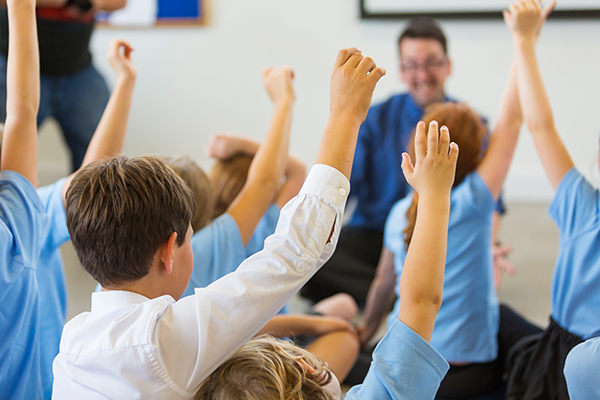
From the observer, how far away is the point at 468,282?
128 cm

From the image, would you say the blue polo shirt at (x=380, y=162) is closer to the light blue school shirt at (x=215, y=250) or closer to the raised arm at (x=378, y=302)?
the raised arm at (x=378, y=302)

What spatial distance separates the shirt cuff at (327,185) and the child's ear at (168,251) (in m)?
0.18

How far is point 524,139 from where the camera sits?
347 centimetres

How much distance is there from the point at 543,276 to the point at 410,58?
1.09 m

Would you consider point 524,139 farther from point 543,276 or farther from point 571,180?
point 571,180

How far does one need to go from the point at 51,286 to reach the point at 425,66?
1.65m

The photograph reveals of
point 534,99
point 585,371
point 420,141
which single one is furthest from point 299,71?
point 585,371

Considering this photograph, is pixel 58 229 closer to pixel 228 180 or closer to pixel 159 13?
pixel 228 180

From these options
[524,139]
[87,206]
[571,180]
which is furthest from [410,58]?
[87,206]

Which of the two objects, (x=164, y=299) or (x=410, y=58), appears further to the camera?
(x=410, y=58)

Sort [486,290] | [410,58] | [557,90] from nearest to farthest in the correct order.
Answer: [486,290], [410,58], [557,90]

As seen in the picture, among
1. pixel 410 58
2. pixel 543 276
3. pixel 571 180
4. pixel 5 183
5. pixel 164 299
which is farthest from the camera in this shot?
pixel 543 276

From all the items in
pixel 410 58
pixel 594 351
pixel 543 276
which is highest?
pixel 410 58

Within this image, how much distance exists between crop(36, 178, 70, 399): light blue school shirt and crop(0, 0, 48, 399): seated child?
0.35 feet
